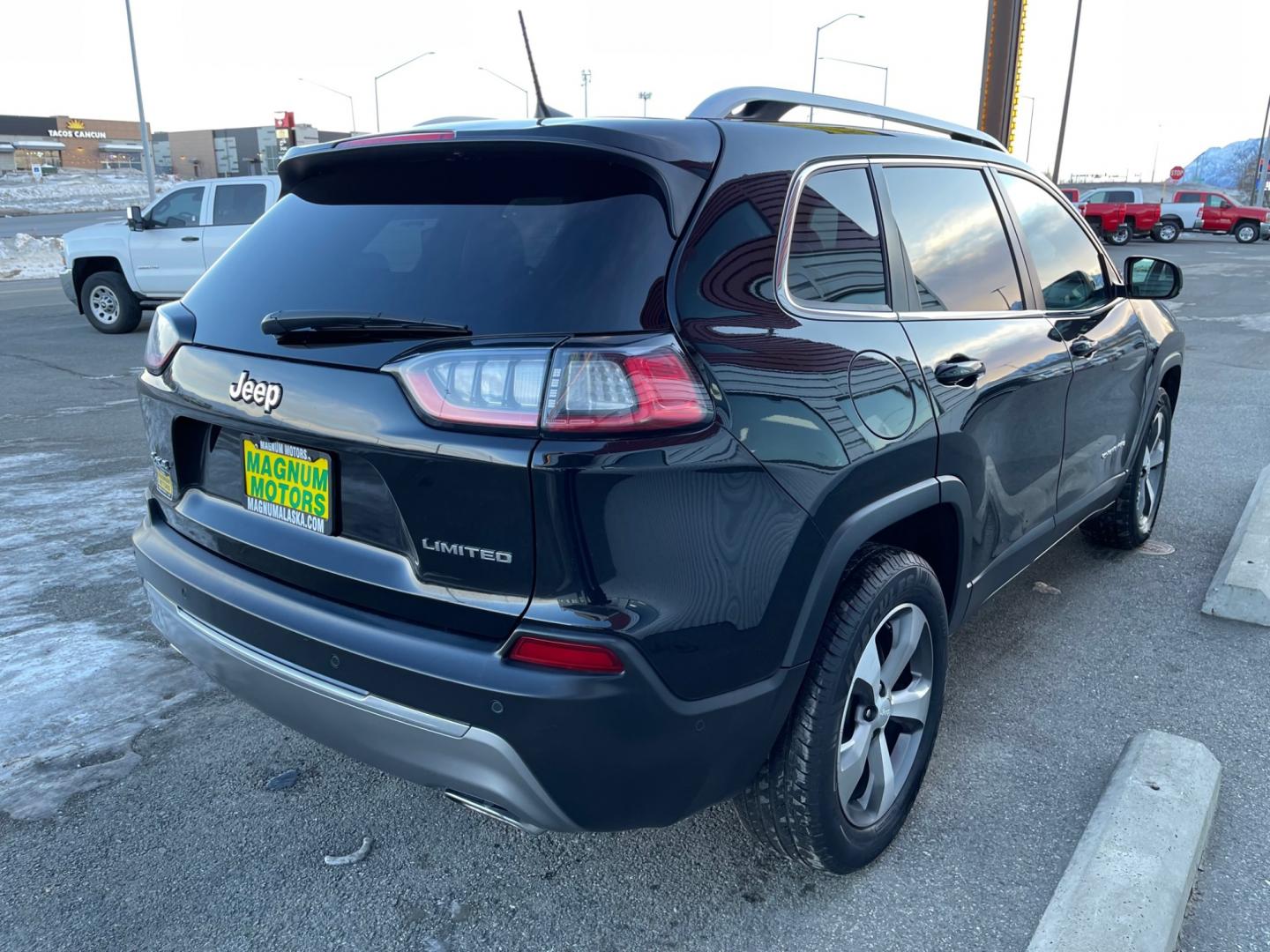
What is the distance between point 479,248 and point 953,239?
1566 mm

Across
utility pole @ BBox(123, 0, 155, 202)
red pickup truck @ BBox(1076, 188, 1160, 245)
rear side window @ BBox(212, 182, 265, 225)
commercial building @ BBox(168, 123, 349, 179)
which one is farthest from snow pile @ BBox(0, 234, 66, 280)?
commercial building @ BBox(168, 123, 349, 179)

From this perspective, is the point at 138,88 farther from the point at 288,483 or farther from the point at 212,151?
the point at 212,151

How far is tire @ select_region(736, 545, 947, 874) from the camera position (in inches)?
87.7

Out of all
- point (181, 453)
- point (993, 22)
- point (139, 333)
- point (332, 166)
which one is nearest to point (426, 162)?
point (332, 166)

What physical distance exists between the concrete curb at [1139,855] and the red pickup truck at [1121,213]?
115 ft

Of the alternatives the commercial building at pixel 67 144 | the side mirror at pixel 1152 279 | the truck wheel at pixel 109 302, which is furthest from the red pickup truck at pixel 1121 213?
the commercial building at pixel 67 144

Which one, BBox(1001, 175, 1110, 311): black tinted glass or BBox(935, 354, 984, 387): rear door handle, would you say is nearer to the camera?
BBox(935, 354, 984, 387): rear door handle

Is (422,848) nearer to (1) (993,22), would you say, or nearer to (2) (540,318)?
(2) (540,318)

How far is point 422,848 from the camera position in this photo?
103 inches

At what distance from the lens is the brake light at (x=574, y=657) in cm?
184

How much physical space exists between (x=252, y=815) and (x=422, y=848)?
1.71 feet

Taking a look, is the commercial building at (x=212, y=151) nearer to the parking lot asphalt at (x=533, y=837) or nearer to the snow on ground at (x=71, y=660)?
the snow on ground at (x=71, y=660)

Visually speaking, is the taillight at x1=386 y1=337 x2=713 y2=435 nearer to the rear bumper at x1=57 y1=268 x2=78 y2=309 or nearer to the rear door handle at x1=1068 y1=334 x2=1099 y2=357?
the rear door handle at x1=1068 y1=334 x2=1099 y2=357

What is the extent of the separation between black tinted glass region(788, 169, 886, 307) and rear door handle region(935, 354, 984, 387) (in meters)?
0.27
